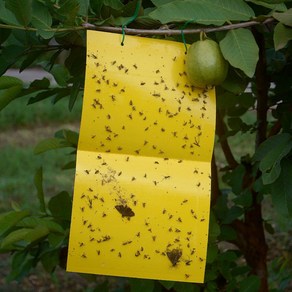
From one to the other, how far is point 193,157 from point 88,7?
9.9 inches

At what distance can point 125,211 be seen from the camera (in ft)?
3.11

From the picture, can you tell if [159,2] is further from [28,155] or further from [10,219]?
[28,155]

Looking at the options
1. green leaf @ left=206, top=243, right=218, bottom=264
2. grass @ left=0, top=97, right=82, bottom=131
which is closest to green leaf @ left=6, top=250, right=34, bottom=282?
green leaf @ left=206, top=243, right=218, bottom=264

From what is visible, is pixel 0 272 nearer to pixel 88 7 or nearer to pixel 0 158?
pixel 0 158

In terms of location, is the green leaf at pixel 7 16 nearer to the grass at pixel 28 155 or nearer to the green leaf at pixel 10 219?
the green leaf at pixel 10 219

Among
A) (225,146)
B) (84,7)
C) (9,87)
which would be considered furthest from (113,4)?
(225,146)

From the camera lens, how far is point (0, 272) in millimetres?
2967

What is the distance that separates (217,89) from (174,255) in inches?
19.7

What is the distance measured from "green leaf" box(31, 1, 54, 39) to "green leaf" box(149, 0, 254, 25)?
0.14m

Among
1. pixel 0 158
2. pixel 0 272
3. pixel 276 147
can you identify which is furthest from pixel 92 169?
pixel 0 158

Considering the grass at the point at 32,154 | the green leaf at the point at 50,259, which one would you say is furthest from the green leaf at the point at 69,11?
the grass at the point at 32,154

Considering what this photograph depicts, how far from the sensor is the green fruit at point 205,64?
93 cm

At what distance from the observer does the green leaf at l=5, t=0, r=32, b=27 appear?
3.05ft

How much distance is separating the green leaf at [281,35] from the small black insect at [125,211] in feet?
0.97
